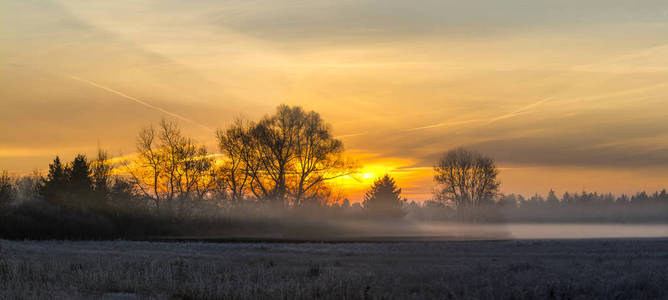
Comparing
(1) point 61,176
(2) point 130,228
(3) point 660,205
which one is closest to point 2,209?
(2) point 130,228

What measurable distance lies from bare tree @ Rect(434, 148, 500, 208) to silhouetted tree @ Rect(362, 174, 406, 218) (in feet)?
63.6

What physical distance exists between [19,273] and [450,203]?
8338cm

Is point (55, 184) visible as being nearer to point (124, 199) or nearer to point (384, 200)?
point (124, 199)

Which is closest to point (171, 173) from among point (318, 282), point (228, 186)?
point (228, 186)

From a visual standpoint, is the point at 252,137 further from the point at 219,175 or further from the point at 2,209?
the point at 2,209

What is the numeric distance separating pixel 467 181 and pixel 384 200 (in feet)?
80.3

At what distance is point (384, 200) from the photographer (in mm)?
75938

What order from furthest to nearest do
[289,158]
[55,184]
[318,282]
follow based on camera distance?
[289,158]
[55,184]
[318,282]

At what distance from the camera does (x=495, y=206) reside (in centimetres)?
9419

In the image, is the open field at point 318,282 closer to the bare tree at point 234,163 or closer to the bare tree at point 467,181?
the bare tree at point 234,163

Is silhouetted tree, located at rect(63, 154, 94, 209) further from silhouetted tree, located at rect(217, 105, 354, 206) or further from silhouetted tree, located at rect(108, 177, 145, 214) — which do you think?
silhouetted tree, located at rect(217, 105, 354, 206)

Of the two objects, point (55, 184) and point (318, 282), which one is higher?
point (55, 184)

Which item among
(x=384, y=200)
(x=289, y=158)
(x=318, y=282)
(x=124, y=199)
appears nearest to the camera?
(x=318, y=282)

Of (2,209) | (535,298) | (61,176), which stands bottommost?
(535,298)
